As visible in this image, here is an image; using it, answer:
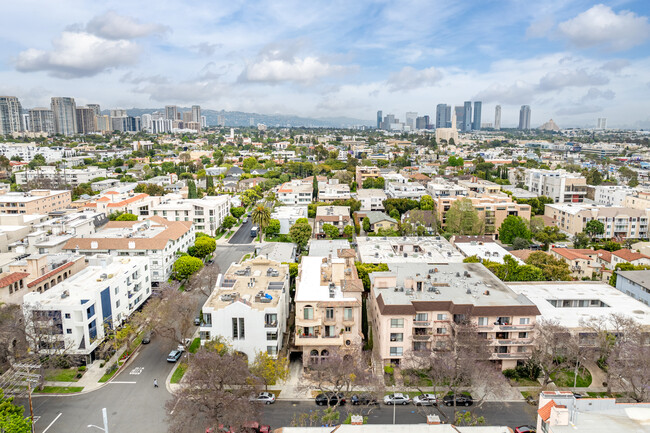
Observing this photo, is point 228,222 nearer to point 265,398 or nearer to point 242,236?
point 242,236

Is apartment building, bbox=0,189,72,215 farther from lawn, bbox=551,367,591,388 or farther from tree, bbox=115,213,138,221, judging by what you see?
lawn, bbox=551,367,591,388

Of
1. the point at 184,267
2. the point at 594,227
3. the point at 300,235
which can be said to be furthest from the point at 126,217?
the point at 594,227

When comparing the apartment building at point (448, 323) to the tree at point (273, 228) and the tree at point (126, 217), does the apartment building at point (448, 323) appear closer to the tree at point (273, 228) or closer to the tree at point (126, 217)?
the tree at point (273, 228)

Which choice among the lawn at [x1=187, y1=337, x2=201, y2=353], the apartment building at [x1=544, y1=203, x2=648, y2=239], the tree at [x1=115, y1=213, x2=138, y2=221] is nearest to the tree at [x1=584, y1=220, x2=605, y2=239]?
the apartment building at [x1=544, y1=203, x2=648, y2=239]

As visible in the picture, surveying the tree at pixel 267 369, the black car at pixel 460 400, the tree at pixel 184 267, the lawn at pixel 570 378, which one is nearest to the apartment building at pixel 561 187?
the lawn at pixel 570 378

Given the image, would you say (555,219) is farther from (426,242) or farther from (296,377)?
(296,377)

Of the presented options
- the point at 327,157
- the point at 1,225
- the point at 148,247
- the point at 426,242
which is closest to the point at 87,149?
the point at 327,157
